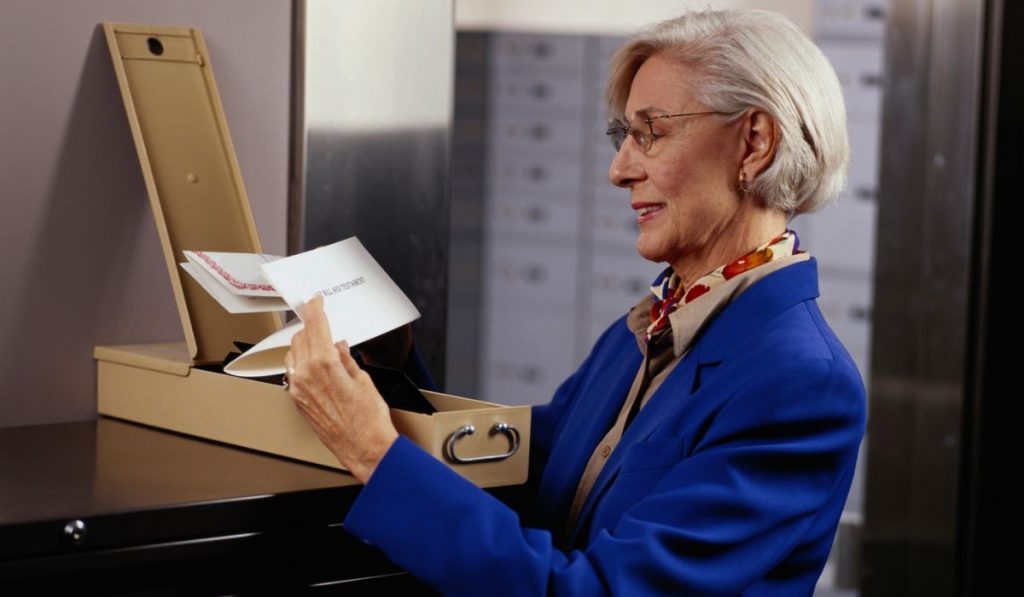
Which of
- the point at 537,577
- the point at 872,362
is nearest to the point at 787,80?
the point at 537,577

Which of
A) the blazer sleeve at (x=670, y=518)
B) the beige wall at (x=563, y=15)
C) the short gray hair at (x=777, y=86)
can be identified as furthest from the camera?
the beige wall at (x=563, y=15)

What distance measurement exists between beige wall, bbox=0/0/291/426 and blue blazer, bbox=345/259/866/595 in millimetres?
578

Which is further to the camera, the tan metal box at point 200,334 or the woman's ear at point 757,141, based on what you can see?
the woman's ear at point 757,141

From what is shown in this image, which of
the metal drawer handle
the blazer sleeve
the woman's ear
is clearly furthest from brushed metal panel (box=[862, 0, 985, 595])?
the metal drawer handle

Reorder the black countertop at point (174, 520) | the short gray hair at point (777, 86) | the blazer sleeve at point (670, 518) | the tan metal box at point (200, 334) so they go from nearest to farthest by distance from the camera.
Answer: the black countertop at point (174, 520) < the blazer sleeve at point (670, 518) < the tan metal box at point (200, 334) < the short gray hair at point (777, 86)

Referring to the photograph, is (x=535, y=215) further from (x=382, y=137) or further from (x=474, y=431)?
(x=474, y=431)

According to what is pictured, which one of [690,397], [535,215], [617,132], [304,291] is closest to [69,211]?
[304,291]

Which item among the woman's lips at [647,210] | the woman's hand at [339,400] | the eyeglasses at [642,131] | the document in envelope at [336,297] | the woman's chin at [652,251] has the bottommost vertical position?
the woman's hand at [339,400]

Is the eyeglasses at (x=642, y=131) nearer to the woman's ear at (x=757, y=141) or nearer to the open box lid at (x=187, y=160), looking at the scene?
the woman's ear at (x=757, y=141)

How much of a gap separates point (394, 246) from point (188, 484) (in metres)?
0.79

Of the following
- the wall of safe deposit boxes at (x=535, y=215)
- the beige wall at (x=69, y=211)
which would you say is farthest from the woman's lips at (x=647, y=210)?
the wall of safe deposit boxes at (x=535, y=215)

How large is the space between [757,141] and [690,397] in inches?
13.3

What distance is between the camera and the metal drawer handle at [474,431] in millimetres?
1278

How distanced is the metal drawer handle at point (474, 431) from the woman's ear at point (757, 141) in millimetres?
432
